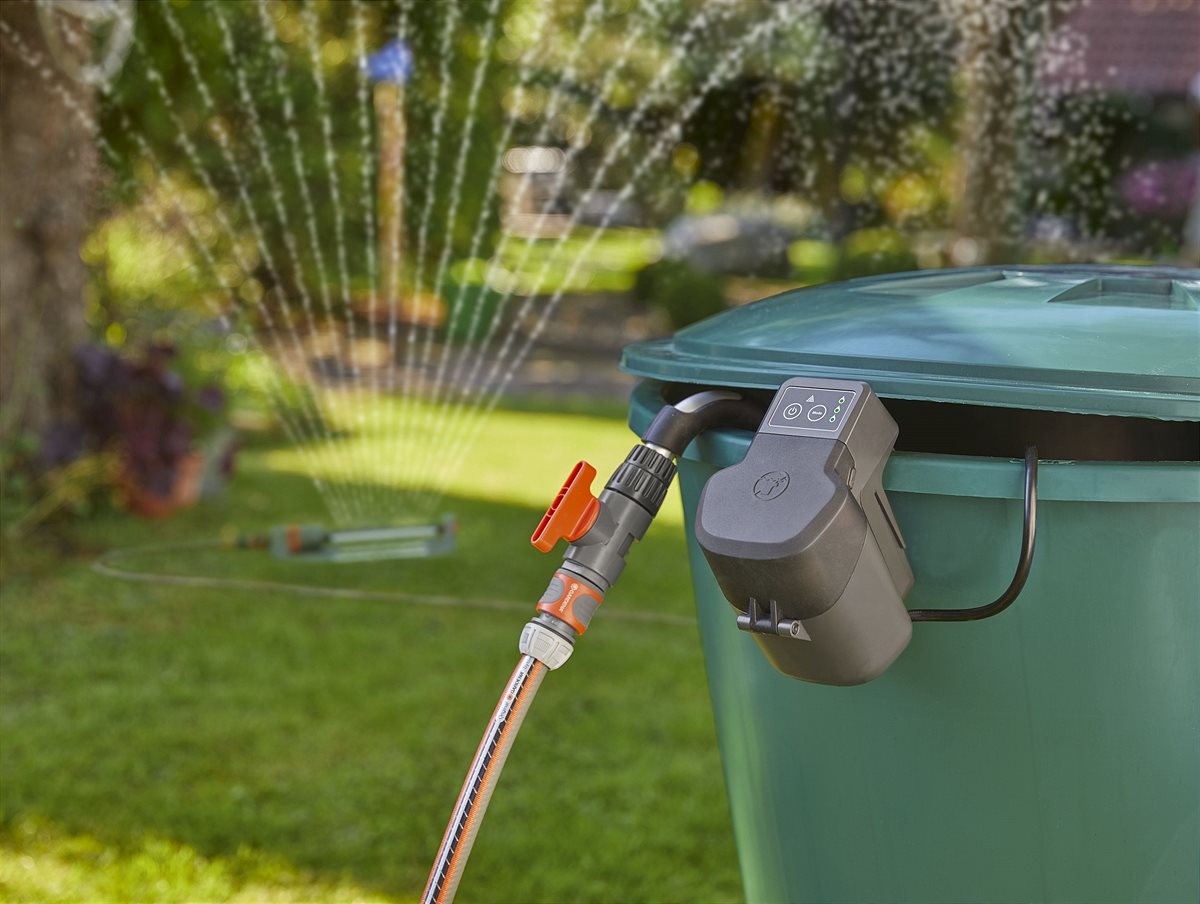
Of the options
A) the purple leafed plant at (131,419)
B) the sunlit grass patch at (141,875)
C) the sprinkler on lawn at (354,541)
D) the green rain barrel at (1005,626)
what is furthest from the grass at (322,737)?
the green rain barrel at (1005,626)

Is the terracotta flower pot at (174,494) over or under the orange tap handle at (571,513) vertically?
under

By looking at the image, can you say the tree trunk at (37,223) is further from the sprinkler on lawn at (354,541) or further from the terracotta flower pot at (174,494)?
the sprinkler on lawn at (354,541)

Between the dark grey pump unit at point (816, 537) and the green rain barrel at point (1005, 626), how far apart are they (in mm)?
63

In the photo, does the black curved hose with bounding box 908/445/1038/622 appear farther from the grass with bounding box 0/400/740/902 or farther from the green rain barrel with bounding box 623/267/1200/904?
the grass with bounding box 0/400/740/902

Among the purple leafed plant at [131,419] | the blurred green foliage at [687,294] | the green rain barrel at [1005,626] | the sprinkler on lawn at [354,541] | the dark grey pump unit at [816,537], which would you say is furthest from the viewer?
the blurred green foliage at [687,294]

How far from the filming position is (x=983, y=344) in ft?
4.23

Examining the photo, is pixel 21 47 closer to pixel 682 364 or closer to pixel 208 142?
pixel 208 142

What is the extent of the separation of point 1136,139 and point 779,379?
30.9ft

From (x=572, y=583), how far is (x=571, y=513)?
0.24 feet

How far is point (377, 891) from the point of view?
2164 millimetres

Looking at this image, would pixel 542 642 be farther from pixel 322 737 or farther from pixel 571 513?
pixel 322 737

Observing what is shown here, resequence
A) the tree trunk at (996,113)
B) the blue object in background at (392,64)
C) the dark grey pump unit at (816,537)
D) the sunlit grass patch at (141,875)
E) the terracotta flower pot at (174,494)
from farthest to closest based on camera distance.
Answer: the blue object in background at (392,64) → the tree trunk at (996,113) → the terracotta flower pot at (174,494) → the sunlit grass patch at (141,875) → the dark grey pump unit at (816,537)

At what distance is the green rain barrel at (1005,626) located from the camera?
123 centimetres

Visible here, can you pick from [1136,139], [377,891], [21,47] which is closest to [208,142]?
[21,47]
